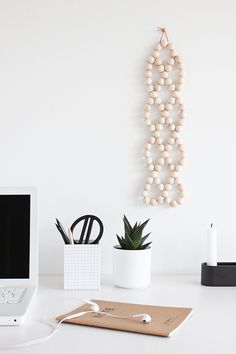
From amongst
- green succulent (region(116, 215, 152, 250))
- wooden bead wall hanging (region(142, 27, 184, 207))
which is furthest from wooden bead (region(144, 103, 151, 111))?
green succulent (region(116, 215, 152, 250))

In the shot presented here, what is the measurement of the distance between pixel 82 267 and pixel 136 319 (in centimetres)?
41

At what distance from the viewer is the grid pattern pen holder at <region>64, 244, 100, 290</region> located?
64.0 inches

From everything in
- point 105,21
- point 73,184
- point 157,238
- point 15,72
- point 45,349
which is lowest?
point 45,349

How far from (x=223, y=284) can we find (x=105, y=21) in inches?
38.7

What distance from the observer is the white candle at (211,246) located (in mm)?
1697

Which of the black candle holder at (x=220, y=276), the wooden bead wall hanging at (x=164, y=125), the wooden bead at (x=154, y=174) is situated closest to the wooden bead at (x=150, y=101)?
the wooden bead wall hanging at (x=164, y=125)

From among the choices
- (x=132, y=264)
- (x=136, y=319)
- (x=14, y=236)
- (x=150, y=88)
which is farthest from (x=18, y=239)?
(x=150, y=88)

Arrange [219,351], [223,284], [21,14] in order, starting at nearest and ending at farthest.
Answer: [219,351], [223,284], [21,14]

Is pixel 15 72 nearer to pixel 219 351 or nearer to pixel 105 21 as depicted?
pixel 105 21

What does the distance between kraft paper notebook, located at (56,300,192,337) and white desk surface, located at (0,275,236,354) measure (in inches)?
0.6

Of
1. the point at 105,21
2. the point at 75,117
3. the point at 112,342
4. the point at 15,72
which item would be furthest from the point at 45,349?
the point at 105,21

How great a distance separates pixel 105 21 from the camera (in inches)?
72.9

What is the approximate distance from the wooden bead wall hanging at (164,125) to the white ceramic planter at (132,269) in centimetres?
27

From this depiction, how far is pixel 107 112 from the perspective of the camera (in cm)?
186
